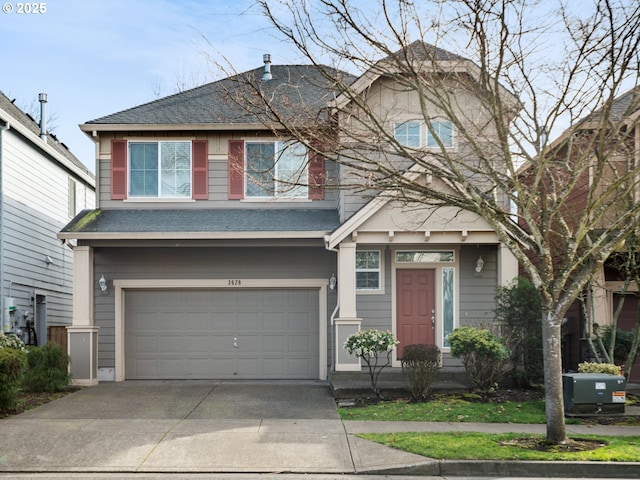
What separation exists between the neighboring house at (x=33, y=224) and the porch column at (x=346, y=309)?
7374 mm

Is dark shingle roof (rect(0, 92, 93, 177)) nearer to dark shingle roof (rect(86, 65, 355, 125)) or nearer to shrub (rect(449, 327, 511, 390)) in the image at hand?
dark shingle roof (rect(86, 65, 355, 125))

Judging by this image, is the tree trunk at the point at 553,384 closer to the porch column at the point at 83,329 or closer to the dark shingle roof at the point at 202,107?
the dark shingle roof at the point at 202,107

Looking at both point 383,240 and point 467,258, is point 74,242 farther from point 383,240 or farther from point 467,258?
point 467,258

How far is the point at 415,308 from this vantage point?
15906mm

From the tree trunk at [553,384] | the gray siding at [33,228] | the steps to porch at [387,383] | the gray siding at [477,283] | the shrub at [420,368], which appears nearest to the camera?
the tree trunk at [553,384]

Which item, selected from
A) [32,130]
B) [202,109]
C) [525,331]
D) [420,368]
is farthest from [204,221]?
[32,130]

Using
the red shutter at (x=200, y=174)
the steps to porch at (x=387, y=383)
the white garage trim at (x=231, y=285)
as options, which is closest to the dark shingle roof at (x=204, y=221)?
the red shutter at (x=200, y=174)

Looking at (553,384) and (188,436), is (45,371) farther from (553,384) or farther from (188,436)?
(553,384)

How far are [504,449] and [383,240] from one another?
6355 millimetres

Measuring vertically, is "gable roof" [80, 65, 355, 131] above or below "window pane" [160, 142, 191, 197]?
above

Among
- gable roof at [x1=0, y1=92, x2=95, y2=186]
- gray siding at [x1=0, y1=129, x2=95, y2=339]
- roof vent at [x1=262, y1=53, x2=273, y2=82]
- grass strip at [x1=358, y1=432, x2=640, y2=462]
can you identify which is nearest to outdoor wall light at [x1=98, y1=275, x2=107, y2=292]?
gray siding at [x1=0, y1=129, x2=95, y2=339]

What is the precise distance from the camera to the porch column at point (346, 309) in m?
14.4

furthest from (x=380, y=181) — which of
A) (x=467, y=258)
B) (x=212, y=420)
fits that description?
(x=467, y=258)

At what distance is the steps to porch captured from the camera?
43.9ft
